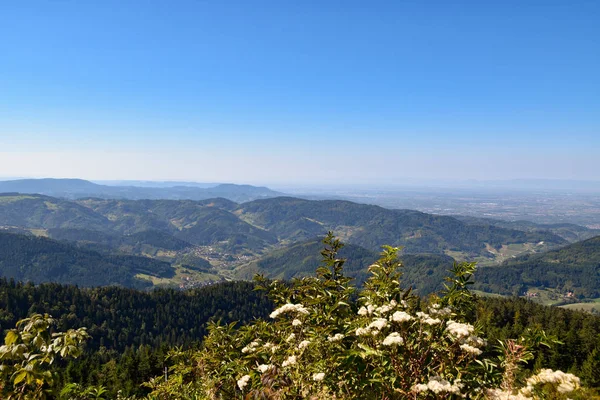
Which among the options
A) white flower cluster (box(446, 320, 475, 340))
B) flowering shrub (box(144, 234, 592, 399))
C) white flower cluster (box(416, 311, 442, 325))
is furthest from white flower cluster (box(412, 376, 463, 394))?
white flower cluster (box(416, 311, 442, 325))

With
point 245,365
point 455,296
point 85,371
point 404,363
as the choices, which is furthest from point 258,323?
point 85,371

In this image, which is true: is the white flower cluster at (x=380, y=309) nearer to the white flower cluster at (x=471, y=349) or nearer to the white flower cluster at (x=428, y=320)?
the white flower cluster at (x=428, y=320)

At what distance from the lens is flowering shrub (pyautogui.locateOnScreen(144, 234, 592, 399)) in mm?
5609

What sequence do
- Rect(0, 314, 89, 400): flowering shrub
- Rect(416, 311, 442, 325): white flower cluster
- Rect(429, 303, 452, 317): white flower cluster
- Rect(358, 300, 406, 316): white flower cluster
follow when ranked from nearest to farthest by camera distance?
Rect(0, 314, 89, 400): flowering shrub < Rect(416, 311, 442, 325): white flower cluster < Rect(358, 300, 406, 316): white flower cluster < Rect(429, 303, 452, 317): white flower cluster

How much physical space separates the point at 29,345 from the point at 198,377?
24.5 feet

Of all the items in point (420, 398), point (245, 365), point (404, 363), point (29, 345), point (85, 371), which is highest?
point (29, 345)

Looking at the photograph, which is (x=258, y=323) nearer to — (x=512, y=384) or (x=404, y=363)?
(x=404, y=363)

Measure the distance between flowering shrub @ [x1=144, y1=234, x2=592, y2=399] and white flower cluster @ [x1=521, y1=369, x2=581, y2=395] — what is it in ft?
0.05

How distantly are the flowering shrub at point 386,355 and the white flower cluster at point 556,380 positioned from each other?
0.05 ft

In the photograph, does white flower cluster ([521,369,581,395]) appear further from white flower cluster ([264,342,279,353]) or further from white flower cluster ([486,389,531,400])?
white flower cluster ([264,342,279,353])

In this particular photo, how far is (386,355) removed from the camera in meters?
5.90

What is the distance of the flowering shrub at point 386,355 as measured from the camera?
221 inches

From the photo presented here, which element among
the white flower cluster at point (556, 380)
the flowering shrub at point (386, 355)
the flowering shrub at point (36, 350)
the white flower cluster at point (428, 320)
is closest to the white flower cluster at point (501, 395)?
the flowering shrub at point (386, 355)

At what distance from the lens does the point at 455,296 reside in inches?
263
